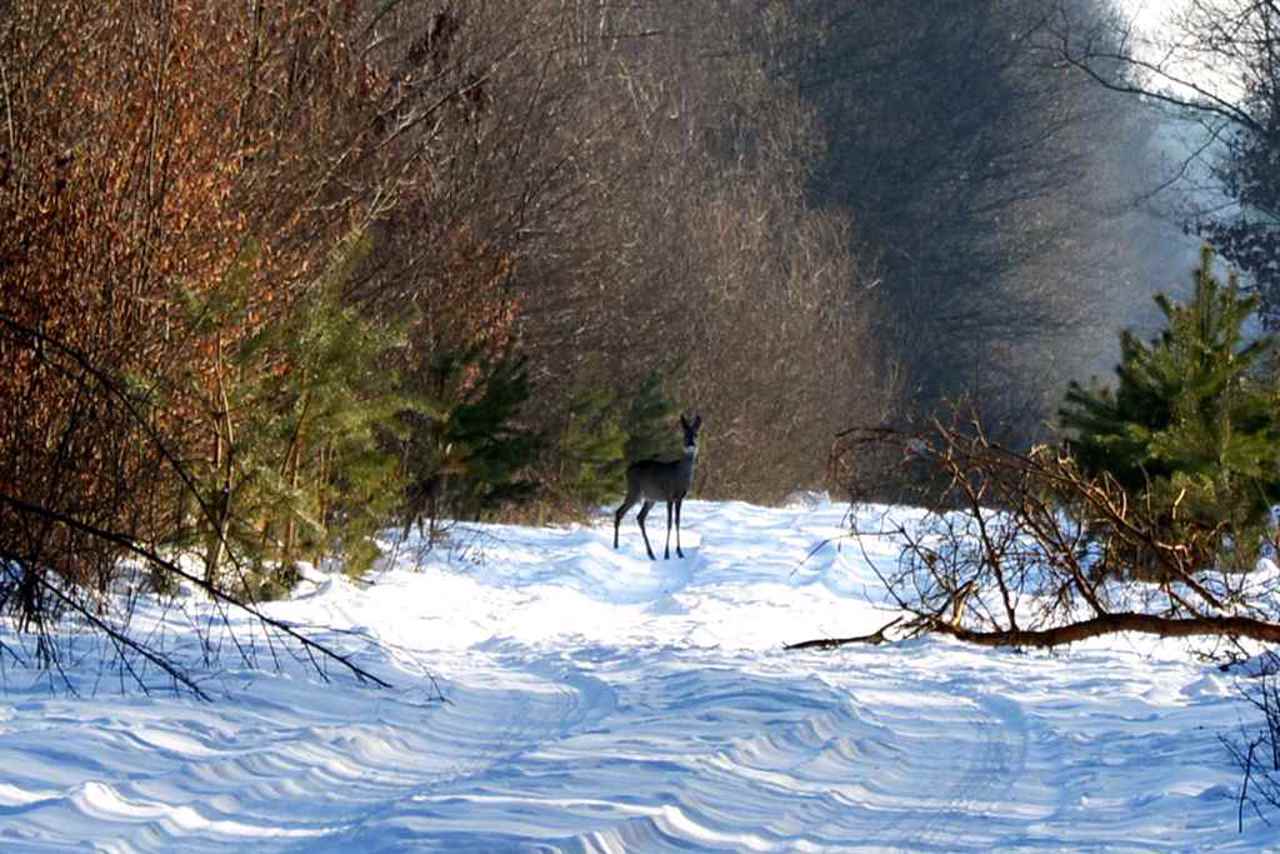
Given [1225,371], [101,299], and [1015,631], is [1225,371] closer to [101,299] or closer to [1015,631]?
[1015,631]

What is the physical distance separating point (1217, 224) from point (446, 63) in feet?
70.8

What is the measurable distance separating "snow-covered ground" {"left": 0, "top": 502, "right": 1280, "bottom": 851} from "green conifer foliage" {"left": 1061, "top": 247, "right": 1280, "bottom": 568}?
4247mm

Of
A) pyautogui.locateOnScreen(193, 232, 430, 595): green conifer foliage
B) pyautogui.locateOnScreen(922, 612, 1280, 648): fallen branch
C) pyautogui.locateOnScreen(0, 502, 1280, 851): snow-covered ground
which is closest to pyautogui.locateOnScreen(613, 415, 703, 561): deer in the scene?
pyautogui.locateOnScreen(193, 232, 430, 595): green conifer foliage

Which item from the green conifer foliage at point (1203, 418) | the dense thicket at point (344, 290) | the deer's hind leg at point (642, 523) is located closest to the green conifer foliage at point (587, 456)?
the dense thicket at point (344, 290)

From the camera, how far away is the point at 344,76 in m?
17.3

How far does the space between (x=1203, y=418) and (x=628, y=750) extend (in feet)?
36.1

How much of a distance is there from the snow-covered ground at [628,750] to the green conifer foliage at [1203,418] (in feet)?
13.9

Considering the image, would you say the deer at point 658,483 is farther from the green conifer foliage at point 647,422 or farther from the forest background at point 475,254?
the green conifer foliage at point 647,422

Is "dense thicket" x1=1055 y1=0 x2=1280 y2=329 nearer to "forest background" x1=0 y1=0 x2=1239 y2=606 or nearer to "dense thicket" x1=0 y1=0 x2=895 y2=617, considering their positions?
"forest background" x1=0 y1=0 x2=1239 y2=606

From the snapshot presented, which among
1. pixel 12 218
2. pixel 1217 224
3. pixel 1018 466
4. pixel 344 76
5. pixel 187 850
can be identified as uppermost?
pixel 1217 224

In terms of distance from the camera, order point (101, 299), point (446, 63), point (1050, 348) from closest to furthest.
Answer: point (101, 299) → point (446, 63) → point (1050, 348)

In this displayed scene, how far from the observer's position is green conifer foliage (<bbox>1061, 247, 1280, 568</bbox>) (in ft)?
53.2

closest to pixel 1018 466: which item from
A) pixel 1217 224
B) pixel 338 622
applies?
pixel 338 622

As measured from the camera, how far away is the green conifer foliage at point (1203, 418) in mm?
16219
